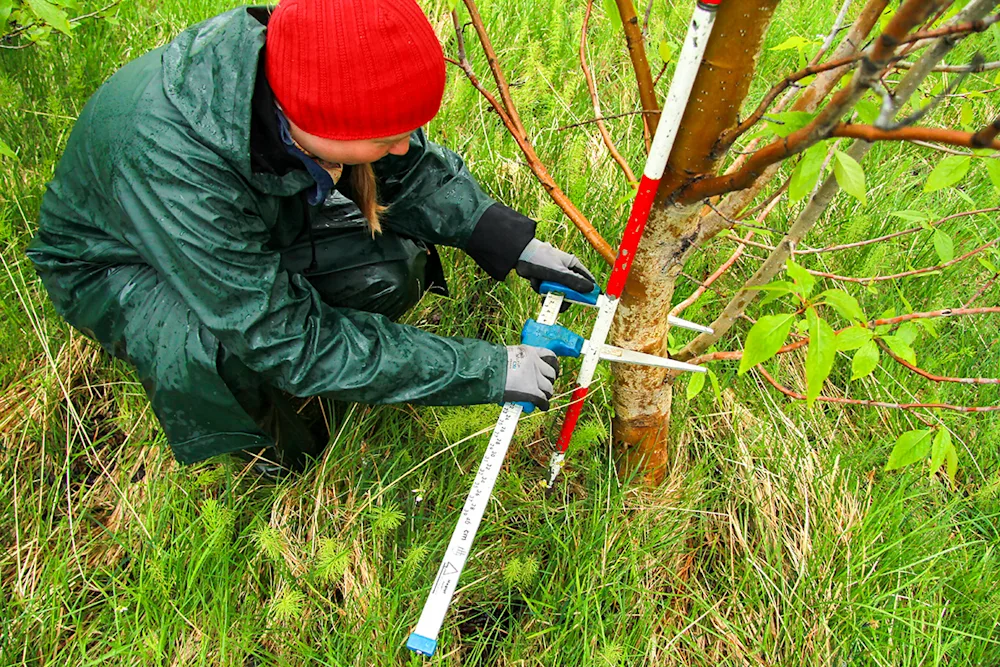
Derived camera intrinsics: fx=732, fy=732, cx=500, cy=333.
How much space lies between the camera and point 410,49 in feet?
4.12

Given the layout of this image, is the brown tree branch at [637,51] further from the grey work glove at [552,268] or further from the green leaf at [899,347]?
the green leaf at [899,347]

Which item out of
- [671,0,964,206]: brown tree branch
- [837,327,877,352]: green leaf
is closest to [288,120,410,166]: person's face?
[671,0,964,206]: brown tree branch

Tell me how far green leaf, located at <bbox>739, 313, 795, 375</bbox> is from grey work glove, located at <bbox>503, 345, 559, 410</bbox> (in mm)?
552

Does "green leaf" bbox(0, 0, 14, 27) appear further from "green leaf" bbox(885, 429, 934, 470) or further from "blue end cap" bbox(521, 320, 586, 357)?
"green leaf" bbox(885, 429, 934, 470)

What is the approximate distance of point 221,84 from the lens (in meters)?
1.33

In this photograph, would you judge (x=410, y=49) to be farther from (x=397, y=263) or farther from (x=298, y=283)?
(x=397, y=263)

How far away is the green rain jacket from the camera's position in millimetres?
1345

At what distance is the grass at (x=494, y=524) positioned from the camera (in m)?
1.67

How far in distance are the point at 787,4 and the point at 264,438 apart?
2989 millimetres

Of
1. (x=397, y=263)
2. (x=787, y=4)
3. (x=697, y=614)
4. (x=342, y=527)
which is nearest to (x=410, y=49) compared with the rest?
(x=397, y=263)

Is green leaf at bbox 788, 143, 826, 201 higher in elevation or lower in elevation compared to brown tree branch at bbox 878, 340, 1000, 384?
higher

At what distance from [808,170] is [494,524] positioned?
3.90 ft

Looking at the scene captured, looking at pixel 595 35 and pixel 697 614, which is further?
pixel 595 35

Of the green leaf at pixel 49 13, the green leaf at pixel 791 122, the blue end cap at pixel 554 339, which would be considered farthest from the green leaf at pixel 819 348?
the green leaf at pixel 49 13
